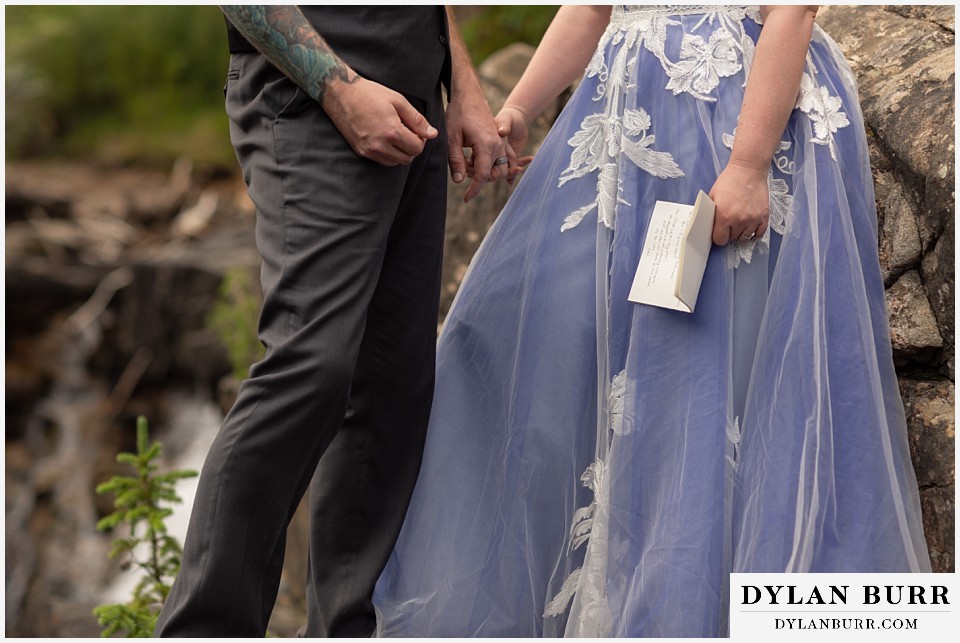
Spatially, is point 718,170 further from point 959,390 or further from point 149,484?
point 149,484

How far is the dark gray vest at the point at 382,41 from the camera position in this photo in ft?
4.83

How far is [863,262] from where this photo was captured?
161cm

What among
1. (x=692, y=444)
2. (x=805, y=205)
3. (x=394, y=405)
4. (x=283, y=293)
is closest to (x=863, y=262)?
(x=805, y=205)

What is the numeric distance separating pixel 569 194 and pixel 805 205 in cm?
39

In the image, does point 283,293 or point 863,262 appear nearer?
point 283,293

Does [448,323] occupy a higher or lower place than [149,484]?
higher

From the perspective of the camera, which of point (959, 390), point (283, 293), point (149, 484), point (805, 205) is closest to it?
point (283, 293)

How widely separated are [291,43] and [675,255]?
653 millimetres

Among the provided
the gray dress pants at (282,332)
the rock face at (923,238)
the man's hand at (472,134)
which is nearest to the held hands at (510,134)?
the man's hand at (472,134)

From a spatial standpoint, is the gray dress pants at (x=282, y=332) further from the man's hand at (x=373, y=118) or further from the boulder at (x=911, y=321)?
the boulder at (x=911, y=321)

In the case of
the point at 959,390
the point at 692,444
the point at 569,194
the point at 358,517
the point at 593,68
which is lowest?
the point at 358,517

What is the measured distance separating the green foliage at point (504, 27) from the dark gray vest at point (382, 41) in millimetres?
2370

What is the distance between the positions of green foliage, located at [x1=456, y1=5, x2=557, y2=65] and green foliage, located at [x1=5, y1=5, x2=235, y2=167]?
5.66 m

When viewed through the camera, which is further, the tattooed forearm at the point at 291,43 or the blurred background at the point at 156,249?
the blurred background at the point at 156,249
